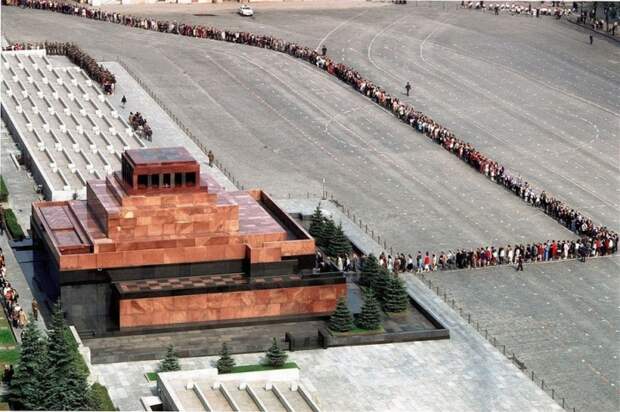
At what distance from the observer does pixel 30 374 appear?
92.4m

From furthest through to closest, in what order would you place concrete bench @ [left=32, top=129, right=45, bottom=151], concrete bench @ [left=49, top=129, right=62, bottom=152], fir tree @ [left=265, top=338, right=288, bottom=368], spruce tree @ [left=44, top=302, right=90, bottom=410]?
concrete bench @ [left=32, top=129, right=45, bottom=151] → concrete bench @ [left=49, top=129, right=62, bottom=152] → fir tree @ [left=265, top=338, right=288, bottom=368] → spruce tree @ [left=44, top=302, right=90, bottom=410]

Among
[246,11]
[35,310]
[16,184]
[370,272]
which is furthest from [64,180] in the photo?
[246,11]

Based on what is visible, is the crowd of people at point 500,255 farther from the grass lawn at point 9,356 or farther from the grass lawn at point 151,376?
the grass lawn at point 9,356

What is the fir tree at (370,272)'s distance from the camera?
11094cm

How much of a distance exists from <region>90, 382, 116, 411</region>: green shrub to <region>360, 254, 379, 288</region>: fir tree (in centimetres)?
2032

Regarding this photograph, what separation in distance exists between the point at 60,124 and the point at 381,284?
133 feet

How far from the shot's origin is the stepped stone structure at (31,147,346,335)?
10525cm

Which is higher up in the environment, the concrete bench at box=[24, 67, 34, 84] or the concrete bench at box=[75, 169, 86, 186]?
the concrete bench at box=[75, 169, 86, 186]

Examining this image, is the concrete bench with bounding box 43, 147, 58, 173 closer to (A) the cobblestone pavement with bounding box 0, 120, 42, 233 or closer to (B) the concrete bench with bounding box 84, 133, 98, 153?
(A) the cobblestone pavement with bounding box 0, 120, 42, 233

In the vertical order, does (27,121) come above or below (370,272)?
below

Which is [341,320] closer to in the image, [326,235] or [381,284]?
[381,284]

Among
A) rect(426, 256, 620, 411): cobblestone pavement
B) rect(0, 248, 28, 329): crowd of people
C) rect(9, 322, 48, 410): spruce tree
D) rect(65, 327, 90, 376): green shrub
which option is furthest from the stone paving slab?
rect(9, 322, 48, 410): spruce tree

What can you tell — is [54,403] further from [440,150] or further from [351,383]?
[440,150]

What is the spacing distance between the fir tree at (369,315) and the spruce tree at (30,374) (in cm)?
1978
